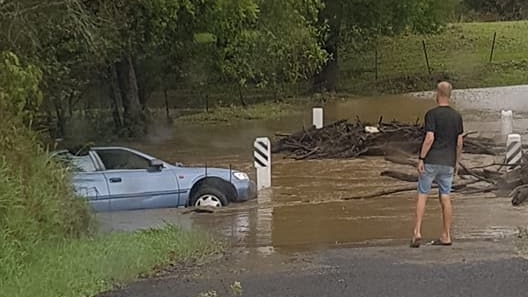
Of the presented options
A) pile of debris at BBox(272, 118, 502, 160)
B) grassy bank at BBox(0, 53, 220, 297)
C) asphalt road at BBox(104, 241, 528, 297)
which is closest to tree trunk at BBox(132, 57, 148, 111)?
pile of debris at BBox(272, 118, 502, 160)

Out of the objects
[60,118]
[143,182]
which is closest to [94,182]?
[143,182]

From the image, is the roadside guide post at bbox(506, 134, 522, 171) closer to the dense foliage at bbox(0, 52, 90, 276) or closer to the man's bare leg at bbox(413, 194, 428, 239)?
the man's bare leg at bbox(413, 194, 428, 239)

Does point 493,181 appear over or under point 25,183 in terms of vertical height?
under

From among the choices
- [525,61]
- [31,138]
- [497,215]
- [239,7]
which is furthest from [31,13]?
[525,61]

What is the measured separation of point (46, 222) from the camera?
10039mm

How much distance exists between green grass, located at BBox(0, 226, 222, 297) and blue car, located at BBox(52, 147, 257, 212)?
168 inches

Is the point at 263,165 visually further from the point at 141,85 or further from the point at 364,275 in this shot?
the point at 141,85

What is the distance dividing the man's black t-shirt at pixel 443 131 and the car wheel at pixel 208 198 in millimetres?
6049

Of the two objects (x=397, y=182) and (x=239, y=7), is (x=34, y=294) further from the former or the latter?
(x=239, y=7)

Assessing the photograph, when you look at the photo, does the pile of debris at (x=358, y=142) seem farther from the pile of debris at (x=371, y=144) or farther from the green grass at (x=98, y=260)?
the green grass at (x=98, y=260)

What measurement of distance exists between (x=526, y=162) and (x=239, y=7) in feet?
29.8

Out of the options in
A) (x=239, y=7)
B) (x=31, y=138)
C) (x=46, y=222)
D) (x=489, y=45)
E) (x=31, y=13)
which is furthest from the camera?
(x=489, y=45)

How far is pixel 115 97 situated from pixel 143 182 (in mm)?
17281

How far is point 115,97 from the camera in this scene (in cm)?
3328
